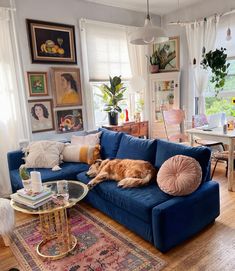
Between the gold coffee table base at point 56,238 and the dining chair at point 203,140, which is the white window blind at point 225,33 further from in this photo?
the gold coffee table base at point 56,238

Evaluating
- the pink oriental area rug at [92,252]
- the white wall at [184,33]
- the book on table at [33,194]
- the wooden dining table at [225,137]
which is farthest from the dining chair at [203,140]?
the book on table at [33,194]

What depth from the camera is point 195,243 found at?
6.91ft

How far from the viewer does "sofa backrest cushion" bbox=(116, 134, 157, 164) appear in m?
2.70

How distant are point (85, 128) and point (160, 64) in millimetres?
2051

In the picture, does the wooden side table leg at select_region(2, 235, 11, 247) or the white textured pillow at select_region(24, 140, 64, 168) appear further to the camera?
the white textured pillow at select_region(24, 140, 64, 168)

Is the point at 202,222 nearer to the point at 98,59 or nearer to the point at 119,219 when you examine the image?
the point at 119,219

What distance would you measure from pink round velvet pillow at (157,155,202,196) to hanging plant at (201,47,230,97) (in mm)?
2246

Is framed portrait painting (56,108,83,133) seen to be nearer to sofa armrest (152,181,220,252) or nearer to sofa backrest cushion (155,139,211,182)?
sofa backrest cushion (155,139,211,182)

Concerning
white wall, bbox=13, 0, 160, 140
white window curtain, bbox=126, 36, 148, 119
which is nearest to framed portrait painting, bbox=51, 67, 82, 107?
white wall, bbox=13, 0, 160, 140

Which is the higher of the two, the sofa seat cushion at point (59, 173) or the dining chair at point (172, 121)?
the dining chair at point (172, 121)

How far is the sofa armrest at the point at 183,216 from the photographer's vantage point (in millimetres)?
1930

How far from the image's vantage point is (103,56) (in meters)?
4.25

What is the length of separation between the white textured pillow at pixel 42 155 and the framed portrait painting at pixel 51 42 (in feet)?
4.25

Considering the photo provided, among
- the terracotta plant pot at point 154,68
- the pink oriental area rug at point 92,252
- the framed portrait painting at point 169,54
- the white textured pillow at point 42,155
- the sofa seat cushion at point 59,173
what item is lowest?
the pink oriental area rug at point 92,252
